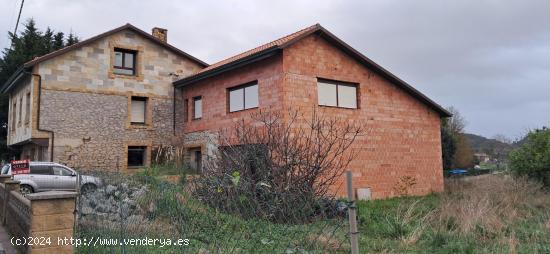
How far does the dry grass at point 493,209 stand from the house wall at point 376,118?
2847 millimetres

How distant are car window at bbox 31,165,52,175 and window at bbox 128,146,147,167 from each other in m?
4.47

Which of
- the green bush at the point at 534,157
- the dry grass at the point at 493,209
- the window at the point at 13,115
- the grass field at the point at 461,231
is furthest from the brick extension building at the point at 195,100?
the grass field at the point at 461,231

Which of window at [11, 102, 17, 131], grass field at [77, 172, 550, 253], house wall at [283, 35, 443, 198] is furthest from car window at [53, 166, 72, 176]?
grass field at [77, 172, 550, 253]

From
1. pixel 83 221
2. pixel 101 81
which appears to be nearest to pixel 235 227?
pixel 83 221

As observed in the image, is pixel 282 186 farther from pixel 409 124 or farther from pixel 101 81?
pixel 101 81

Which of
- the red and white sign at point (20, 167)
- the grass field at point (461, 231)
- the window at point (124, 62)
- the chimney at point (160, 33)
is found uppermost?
the chimney at point (160, 33)

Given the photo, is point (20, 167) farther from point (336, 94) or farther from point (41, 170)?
point (336, 94)

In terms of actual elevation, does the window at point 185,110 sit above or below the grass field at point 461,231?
above

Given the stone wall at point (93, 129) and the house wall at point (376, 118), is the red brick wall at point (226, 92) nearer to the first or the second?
the house wall at point (376, 118)

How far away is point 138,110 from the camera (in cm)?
1956

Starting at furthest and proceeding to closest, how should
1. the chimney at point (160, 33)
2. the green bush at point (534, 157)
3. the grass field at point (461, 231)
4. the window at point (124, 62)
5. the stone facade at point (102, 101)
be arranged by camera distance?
the chimney at point (160, 33)
the window at point (124, 62)
the stone facade at point (102, 101)
the green bush at point (534, 157)
the grass field at point (461, 231)

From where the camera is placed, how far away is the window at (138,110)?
1939 cm

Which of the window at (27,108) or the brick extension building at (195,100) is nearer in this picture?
the brick extension building at (195,100)

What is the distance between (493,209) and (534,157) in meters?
7.97
